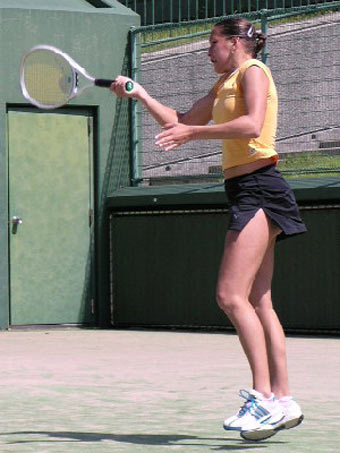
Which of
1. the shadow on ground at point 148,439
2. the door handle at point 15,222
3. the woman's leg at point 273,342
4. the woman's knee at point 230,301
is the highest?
the door handle at point 15,222

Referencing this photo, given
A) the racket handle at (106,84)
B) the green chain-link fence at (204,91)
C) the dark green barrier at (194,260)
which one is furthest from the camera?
the green chain-link fence at (204,91)

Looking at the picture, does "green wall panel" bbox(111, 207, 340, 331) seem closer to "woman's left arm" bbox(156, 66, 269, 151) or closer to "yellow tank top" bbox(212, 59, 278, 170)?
"yellow tank top" bbox(212, 59, 278, 170)

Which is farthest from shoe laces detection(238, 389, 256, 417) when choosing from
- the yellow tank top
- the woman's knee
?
the yellow tank top

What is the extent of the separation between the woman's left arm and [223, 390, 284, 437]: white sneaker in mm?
1160

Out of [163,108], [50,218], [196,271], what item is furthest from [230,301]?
[50,218]

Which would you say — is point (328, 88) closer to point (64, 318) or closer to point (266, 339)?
point (64, 318)

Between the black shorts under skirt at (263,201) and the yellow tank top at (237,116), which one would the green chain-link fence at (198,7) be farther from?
the black shorts under skirt at (263,201)

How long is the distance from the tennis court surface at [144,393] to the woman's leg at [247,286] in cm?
35

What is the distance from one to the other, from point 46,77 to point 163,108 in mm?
971

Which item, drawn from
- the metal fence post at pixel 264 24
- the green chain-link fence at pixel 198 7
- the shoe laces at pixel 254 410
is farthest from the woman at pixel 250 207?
the green chain-link fence at pixel 198 7

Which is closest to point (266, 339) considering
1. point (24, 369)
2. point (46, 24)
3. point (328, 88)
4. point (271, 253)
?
point (271, 253)

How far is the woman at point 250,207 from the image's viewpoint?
5.70 meters

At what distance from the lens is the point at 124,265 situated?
44.3ft

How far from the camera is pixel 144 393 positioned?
24.8ft
